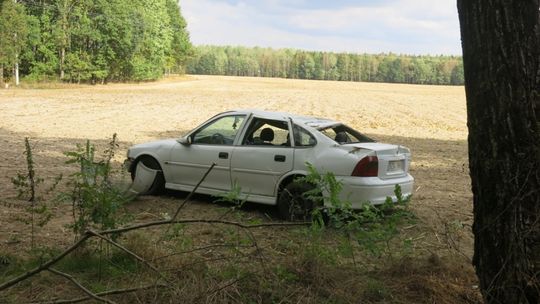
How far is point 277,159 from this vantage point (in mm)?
7316

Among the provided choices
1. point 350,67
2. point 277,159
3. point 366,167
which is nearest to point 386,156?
point 366,167

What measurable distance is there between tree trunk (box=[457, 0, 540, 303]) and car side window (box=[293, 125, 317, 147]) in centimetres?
396

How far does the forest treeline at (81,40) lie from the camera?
50406mm

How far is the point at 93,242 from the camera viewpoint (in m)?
4.88

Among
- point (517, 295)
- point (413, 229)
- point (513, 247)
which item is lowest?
point (413, 229)

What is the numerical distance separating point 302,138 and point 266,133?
680 mm

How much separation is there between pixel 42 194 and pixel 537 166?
7.43 m

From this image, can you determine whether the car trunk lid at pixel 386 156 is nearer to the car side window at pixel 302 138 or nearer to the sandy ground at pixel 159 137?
the car side window at pixel 302 138

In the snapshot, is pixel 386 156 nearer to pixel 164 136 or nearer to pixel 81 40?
pixel 164 136

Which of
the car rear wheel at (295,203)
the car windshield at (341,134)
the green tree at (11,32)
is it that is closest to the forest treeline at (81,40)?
the green tree at (11,32)

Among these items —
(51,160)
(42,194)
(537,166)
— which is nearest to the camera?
(537,166)

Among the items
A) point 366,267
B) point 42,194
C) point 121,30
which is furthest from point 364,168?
point 121,30

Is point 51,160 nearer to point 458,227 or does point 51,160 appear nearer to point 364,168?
point 364,168

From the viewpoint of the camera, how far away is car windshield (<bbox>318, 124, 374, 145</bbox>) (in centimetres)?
746
